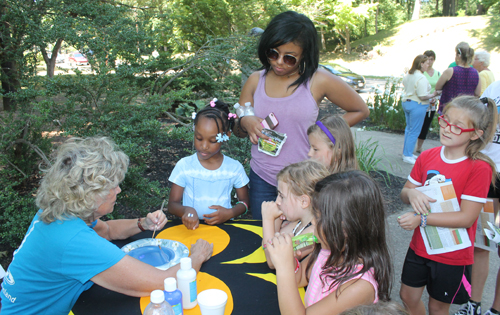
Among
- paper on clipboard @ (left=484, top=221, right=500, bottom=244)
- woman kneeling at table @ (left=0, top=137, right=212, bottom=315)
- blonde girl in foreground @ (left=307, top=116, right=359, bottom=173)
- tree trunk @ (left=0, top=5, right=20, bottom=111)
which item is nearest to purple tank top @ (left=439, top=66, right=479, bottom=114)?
paper on clipboard @ (left=484, top=221, right=500, bottom=244)

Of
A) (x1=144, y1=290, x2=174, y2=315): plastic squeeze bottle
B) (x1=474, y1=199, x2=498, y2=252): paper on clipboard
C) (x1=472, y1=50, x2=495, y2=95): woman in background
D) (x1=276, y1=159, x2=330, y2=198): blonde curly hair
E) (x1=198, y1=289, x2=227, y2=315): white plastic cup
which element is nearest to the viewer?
(x1=144, y1=290, x2=174, y2=315): plastic squeeze bottle

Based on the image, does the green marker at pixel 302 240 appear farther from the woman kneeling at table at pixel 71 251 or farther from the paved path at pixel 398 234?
the woman kneeling at table at pixel 71 251

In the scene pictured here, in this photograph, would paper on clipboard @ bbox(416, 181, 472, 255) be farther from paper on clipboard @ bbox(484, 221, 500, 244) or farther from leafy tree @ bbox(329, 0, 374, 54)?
leafy tree @ bbox(329, 0, 374, 54)

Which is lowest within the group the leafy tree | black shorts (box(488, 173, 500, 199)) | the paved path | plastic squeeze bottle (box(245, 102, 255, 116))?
the paved path

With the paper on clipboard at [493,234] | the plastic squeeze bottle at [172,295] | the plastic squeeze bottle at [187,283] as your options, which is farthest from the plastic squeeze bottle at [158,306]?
the paper on clipboard at [493,234]

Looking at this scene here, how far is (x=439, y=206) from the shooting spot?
6.51 feet

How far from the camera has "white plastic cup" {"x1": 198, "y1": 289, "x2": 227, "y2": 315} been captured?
4.17 feet

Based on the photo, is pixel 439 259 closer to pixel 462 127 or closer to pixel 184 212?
pixel 462 127

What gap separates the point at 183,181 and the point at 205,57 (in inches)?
98.5

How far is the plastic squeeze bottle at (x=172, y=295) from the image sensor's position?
1255mm

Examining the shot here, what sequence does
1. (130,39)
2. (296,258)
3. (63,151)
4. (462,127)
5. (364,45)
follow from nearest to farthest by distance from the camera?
(63,151) < (296,258) < (462,127) < (130,39) < (364,45)

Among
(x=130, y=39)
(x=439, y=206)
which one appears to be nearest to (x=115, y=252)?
(x=439, y=206)

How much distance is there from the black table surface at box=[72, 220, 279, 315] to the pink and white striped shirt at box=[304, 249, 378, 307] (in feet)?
0.51

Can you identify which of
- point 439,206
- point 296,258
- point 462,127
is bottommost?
point 296,258
